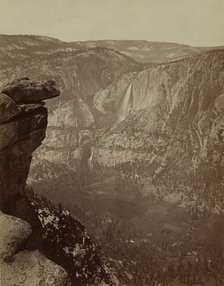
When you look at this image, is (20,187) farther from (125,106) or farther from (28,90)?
(125,106)

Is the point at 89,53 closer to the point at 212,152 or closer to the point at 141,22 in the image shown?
the point at 212,152

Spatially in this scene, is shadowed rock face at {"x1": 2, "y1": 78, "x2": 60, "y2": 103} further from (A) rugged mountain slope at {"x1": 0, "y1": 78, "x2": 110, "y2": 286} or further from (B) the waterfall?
(B) the waterfall

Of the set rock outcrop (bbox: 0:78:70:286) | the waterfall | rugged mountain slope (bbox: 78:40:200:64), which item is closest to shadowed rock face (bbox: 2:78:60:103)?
rock outcrop (bbox: 0:78:70:286)

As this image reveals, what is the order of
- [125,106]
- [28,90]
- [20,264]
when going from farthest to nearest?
[125,106]
[28,90]
[20,264]

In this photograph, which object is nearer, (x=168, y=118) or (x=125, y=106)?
(x=168, y=118)

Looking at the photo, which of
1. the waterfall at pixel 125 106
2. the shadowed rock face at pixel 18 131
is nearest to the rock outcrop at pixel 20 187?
the shadowed rock face at pixel 18 131

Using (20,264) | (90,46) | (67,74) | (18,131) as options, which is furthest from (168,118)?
(20,264)

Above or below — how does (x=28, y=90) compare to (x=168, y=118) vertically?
above
